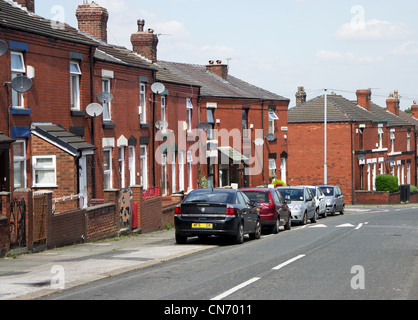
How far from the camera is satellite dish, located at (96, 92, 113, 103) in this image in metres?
25.6

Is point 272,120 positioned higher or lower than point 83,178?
higher

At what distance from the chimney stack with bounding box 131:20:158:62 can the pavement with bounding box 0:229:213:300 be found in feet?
54.1

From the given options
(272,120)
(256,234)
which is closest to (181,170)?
(272,120)

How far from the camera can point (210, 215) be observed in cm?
1944

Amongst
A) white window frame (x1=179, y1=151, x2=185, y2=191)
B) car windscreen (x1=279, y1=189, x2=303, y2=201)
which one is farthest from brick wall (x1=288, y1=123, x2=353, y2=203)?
car windscreen (x1=279, y1=189, x2=303, y2=201)

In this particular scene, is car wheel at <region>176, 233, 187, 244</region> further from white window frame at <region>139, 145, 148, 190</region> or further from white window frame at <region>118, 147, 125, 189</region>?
white window frame at <region>139, 145, 148, 190</region>

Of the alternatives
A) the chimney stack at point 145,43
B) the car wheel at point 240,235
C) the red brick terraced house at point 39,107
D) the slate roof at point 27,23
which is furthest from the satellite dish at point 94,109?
the chimney stack at point 145,43

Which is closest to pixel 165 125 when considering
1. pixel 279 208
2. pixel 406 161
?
pixel 279 208

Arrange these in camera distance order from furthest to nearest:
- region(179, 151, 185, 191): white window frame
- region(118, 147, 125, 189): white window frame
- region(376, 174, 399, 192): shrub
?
1. region(376, 174, 399, 192): shrub
2. region(179, 151, 185, 191): white window frame
3. region(118, 147, 125, 189): white window frame

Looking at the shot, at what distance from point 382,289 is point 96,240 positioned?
11.3 metres

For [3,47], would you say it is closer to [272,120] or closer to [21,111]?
[21,111]

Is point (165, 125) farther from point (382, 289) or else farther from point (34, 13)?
point (382, 289)

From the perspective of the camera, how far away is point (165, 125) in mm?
32000

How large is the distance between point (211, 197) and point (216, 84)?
25107 mm
